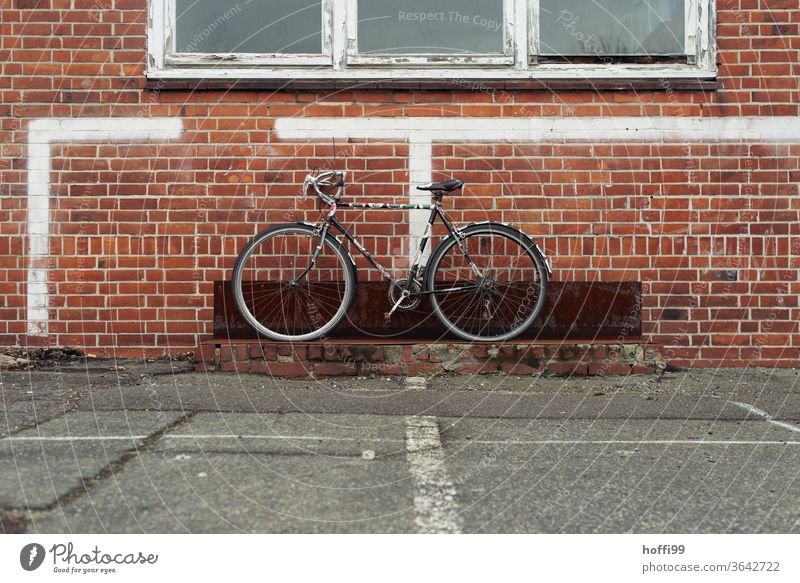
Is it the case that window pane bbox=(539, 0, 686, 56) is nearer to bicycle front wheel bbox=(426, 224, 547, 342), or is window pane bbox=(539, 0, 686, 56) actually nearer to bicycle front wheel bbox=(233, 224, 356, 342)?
bicycle front wheel bbox=(426, 224, 547, 342)

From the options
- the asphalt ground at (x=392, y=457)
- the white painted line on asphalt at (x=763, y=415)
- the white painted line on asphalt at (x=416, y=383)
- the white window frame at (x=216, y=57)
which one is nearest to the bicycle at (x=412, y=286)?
the white painted line on asphalt at (x=416, y=383)

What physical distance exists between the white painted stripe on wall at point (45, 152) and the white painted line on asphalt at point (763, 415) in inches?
141

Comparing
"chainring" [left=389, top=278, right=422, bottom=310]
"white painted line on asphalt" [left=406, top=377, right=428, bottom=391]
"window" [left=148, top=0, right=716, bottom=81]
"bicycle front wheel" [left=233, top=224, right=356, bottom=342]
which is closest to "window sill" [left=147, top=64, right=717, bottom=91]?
"window" [left=148, top=0, right=716, bottom=81]

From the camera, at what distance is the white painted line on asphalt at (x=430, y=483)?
1.86 metres

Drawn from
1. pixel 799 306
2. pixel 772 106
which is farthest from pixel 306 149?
pixel 799 306

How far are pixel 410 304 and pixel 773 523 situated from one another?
2.80 metres

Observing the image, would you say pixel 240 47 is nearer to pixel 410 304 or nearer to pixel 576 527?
pixel 410 304

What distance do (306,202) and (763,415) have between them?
9.32 ft

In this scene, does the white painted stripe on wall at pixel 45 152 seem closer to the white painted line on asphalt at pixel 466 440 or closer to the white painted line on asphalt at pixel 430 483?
the white painted line on asphalt at pixel 466 440

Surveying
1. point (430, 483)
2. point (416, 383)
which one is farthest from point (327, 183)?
point (430, 483)

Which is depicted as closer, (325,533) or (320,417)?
(325,533)

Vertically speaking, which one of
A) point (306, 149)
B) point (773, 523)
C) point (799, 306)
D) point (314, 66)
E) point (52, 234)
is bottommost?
point (773, 523)

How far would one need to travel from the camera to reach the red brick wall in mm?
4867

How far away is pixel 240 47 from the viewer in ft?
16.2
